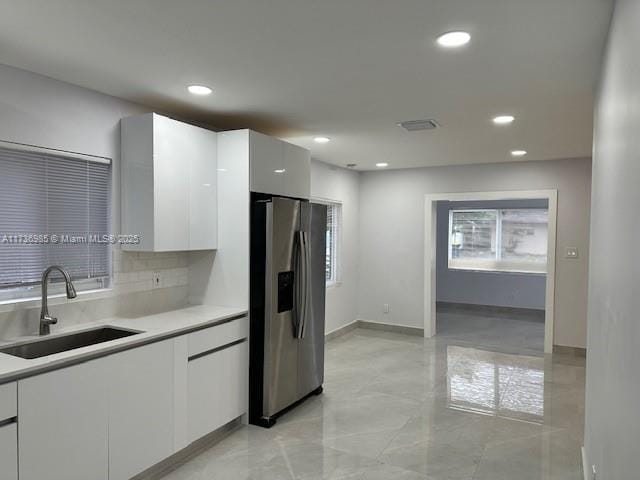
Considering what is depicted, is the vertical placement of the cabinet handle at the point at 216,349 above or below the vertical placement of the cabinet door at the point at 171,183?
below

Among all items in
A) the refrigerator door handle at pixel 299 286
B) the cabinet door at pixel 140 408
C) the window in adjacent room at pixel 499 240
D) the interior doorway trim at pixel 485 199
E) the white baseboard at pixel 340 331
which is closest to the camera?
the cabinet door at pixel 140 408

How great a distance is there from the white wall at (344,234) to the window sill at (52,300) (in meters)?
3.20

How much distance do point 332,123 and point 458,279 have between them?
6.24 m

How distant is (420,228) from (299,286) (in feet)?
10.8

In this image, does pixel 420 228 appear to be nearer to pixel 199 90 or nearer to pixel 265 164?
pixel 265 164

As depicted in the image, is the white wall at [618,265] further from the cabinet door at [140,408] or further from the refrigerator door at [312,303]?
the cabinet door at [140,408]

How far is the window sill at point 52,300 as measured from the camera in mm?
2650

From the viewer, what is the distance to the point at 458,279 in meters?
9.27

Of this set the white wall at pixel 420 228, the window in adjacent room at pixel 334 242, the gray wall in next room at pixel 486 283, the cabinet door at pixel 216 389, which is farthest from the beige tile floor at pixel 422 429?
the gray wall in next room at pixel 486 283

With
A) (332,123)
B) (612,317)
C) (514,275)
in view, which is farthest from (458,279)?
(612,317)

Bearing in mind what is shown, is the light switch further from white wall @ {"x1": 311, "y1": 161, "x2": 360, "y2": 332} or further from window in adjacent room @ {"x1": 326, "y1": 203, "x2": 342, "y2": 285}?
window in adjacent room @ {"x1": 326, "y1": 203, "x2": 342, "y2": 285}

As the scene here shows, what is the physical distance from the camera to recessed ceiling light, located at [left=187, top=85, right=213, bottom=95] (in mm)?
3023

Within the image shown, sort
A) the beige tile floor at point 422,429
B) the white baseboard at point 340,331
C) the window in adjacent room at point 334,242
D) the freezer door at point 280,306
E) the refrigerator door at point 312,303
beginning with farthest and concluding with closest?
1. the window in adjacent room at point 334,242
2. the white baseboard at point 340,331
3. the refrigerator door at point 312,303
4. the freezer door at point 280,306
5. the beige tile floor at point 422,429

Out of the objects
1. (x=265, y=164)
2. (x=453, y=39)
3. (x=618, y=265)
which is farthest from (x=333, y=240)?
(x=618, y=265)
